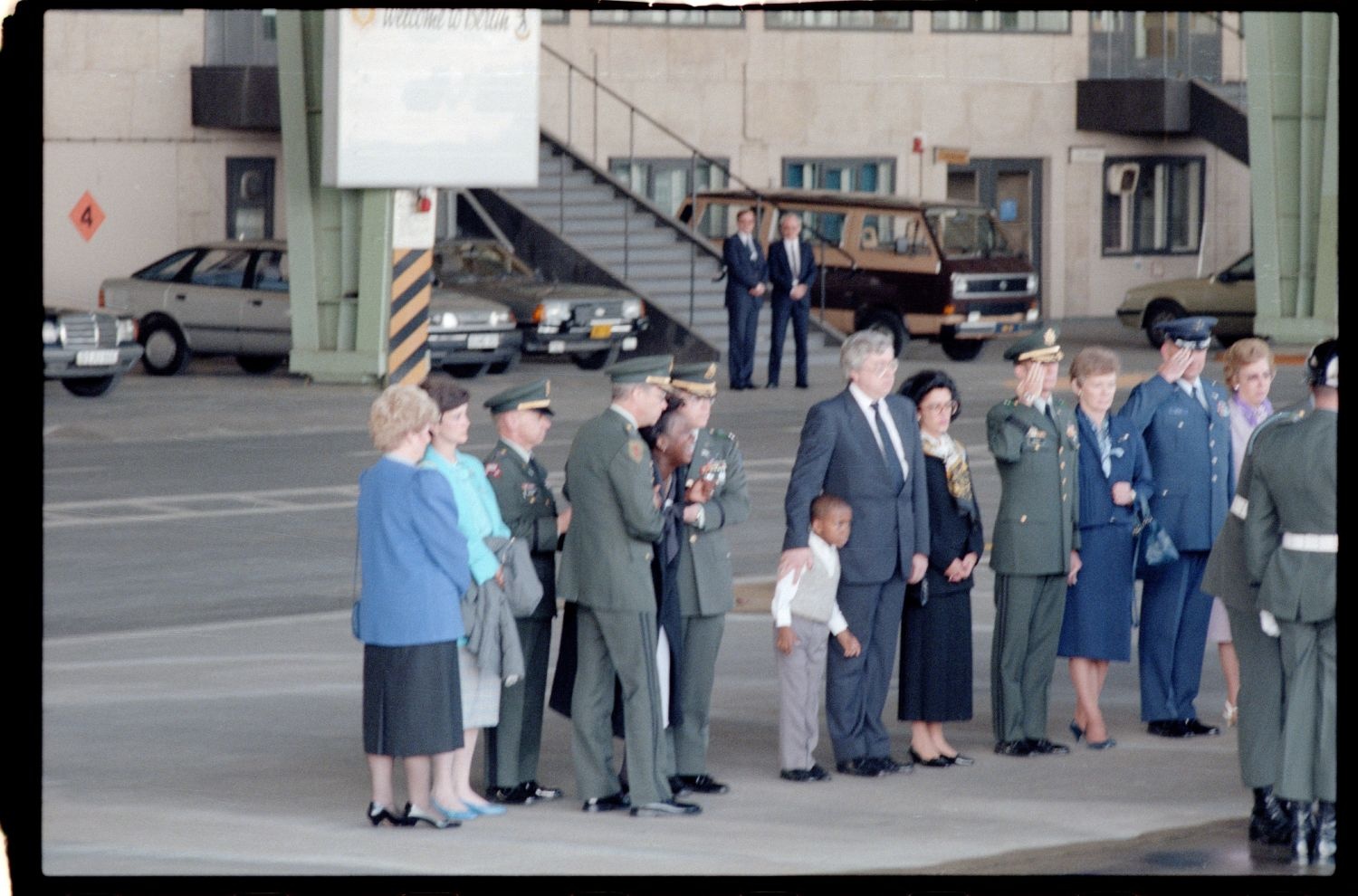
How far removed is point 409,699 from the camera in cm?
848

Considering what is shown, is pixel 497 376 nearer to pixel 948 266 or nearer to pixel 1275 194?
pixel 948 266

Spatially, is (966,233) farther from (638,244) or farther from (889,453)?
(889,453)

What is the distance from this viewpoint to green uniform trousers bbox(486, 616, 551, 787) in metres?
9.02

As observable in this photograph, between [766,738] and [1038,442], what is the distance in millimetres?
1688

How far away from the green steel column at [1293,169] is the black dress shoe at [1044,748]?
61.8 feet

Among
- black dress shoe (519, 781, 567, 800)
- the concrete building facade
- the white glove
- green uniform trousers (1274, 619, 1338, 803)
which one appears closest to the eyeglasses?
the white glove

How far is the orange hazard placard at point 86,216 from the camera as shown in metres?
33.1

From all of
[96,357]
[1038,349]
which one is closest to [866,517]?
[1038,349]

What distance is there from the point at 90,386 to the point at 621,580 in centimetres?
1807

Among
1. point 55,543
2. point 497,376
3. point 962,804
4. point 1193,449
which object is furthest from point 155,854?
point 497,376

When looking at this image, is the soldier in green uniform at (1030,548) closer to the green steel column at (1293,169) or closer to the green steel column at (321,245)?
the green steel column at (321,245)

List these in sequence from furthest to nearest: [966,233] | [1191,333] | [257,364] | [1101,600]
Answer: [966,233]
[257,364]
[1191,333]
[1101,600]

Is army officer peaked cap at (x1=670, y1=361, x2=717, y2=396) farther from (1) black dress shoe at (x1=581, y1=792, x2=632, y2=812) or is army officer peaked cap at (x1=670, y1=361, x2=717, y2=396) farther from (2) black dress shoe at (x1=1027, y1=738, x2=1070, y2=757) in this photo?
(2) black dress shoe at (x1=1027, y1=738, x2=1070, y2=757)

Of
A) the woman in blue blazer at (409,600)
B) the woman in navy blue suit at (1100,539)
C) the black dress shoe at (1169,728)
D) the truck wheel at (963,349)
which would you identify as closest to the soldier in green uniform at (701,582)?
the woman in blue blazer at (409,600)
